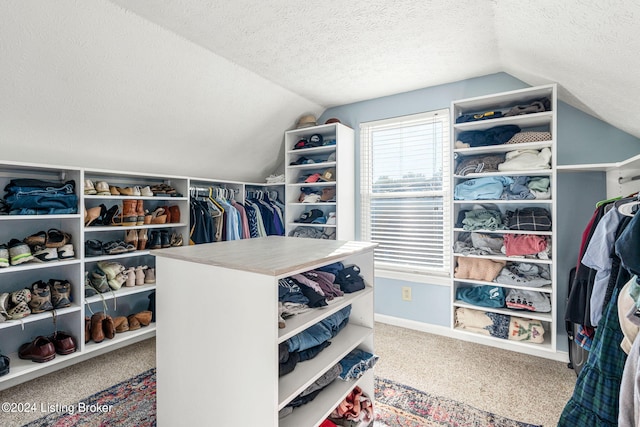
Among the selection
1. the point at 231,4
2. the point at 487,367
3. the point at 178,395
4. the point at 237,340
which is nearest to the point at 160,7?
the point at 231,4

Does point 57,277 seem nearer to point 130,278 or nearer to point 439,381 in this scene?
point 130,278

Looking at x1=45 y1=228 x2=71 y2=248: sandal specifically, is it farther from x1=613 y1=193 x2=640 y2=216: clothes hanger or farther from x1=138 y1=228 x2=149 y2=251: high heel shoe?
x1=613 y1=193 x2=640 y2=216: clothes hanger

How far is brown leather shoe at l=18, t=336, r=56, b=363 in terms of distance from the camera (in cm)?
218

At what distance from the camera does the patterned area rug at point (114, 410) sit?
180 centimetres

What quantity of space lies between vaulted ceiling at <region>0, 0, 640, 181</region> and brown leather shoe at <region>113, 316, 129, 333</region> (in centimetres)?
137

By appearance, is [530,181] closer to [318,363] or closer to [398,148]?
[398,148]

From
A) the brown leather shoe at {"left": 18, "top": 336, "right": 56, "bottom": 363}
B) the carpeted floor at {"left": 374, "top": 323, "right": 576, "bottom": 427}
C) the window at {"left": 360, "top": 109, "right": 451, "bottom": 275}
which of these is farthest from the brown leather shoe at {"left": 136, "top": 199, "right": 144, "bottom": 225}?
the carpeted floor at {"left": 374, "top": 323, "right": 576, "bottom": 427}

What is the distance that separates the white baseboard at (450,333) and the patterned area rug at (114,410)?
2.27 m

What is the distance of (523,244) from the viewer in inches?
98.3

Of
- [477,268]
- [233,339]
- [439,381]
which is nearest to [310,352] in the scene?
[233,339]

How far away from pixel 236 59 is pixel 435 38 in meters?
1.53

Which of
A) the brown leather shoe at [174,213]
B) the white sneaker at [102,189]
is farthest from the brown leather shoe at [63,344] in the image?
the brown leather shoe at [174,213]

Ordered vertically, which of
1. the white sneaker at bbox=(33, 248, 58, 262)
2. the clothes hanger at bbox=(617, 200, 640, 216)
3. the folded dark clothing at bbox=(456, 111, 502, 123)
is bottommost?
the white sneaker at bbox=(33, 248, 58, 262)

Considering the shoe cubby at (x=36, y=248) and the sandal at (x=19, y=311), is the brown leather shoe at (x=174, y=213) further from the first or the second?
the sandal at (x=19, y=311)
